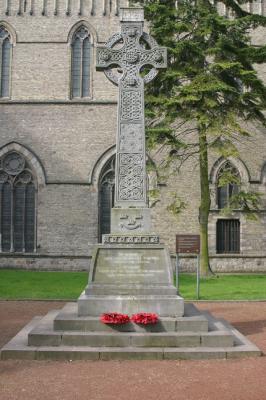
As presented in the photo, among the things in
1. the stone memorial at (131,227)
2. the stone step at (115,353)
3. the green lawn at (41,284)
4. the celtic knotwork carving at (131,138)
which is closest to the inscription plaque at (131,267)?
the stone memorial at (131,227)

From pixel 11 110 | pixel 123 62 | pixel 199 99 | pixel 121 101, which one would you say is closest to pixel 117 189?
pixel 121 101

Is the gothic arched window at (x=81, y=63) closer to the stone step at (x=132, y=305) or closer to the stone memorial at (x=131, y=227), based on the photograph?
the stone memorial at (x=131, y=227)

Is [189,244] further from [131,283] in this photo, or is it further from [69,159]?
[69,159]

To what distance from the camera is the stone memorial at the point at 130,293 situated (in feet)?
24.5

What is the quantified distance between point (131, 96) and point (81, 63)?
1717 centimetres

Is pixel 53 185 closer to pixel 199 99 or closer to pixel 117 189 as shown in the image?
pixel 199 99

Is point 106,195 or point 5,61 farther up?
point 5,61

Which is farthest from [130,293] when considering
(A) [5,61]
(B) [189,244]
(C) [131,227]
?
(A) [5,61]

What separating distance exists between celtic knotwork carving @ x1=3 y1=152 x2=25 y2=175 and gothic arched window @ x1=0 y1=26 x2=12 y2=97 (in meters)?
3.08

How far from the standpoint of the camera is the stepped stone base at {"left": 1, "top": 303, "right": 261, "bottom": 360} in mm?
7289

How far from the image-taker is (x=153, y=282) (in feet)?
27.7

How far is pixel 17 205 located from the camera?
25.3 metres

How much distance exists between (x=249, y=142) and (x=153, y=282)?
18.1 m

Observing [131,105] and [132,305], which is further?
[131,105]
